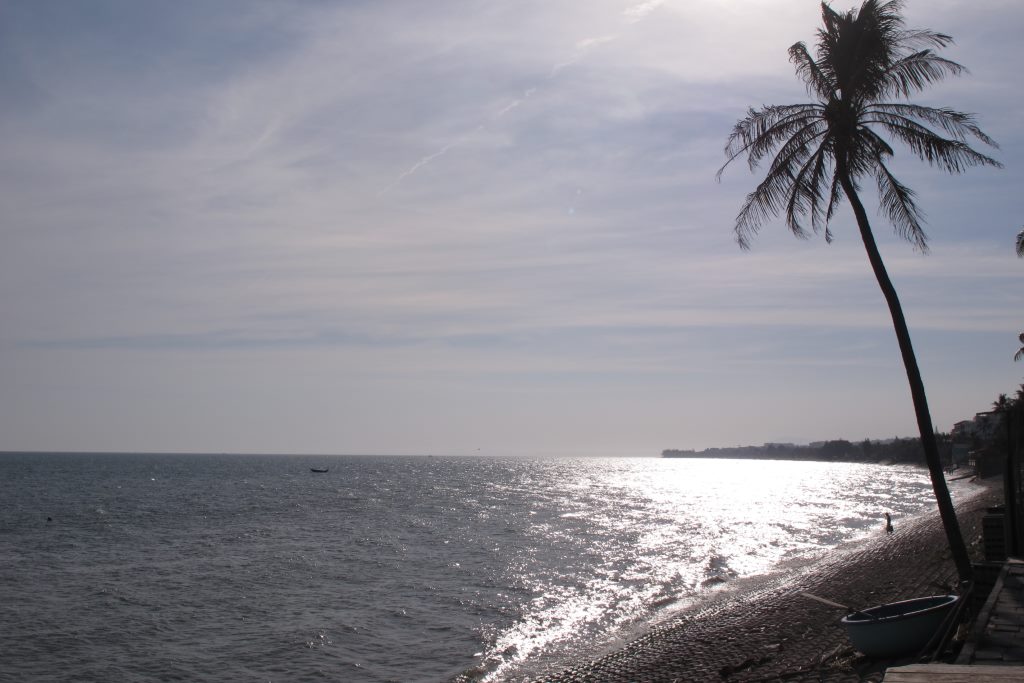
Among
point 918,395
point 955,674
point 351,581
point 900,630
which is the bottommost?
point 351,581

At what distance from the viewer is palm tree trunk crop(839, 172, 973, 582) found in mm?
16656

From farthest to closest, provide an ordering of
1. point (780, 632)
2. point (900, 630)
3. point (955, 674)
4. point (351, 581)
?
1. point (351, 581)
2. point (780, 632)
3. point (900, 630)
4. point (955, 674)

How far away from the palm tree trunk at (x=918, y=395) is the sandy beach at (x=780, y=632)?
3.27m

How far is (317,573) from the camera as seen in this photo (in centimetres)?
3547

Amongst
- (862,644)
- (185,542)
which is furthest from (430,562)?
(862,644)

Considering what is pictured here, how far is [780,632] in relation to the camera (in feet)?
69.9

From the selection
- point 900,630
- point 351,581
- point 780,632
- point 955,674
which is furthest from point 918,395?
point 351,581

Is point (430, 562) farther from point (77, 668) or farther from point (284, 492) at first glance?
point (284, 492)

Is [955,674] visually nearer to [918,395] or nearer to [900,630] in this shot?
[900,630]

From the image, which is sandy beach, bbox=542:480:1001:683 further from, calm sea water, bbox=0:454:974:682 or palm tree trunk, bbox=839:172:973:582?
palm tree trunk, bbox=839:172:973:582

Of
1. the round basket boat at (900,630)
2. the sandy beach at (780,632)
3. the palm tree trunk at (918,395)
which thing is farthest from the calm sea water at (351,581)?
the palm tree trunk at (918,395)

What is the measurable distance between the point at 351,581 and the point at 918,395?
24.7m

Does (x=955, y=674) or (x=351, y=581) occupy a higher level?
(x=955, y=674)

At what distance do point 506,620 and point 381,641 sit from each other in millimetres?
4615
